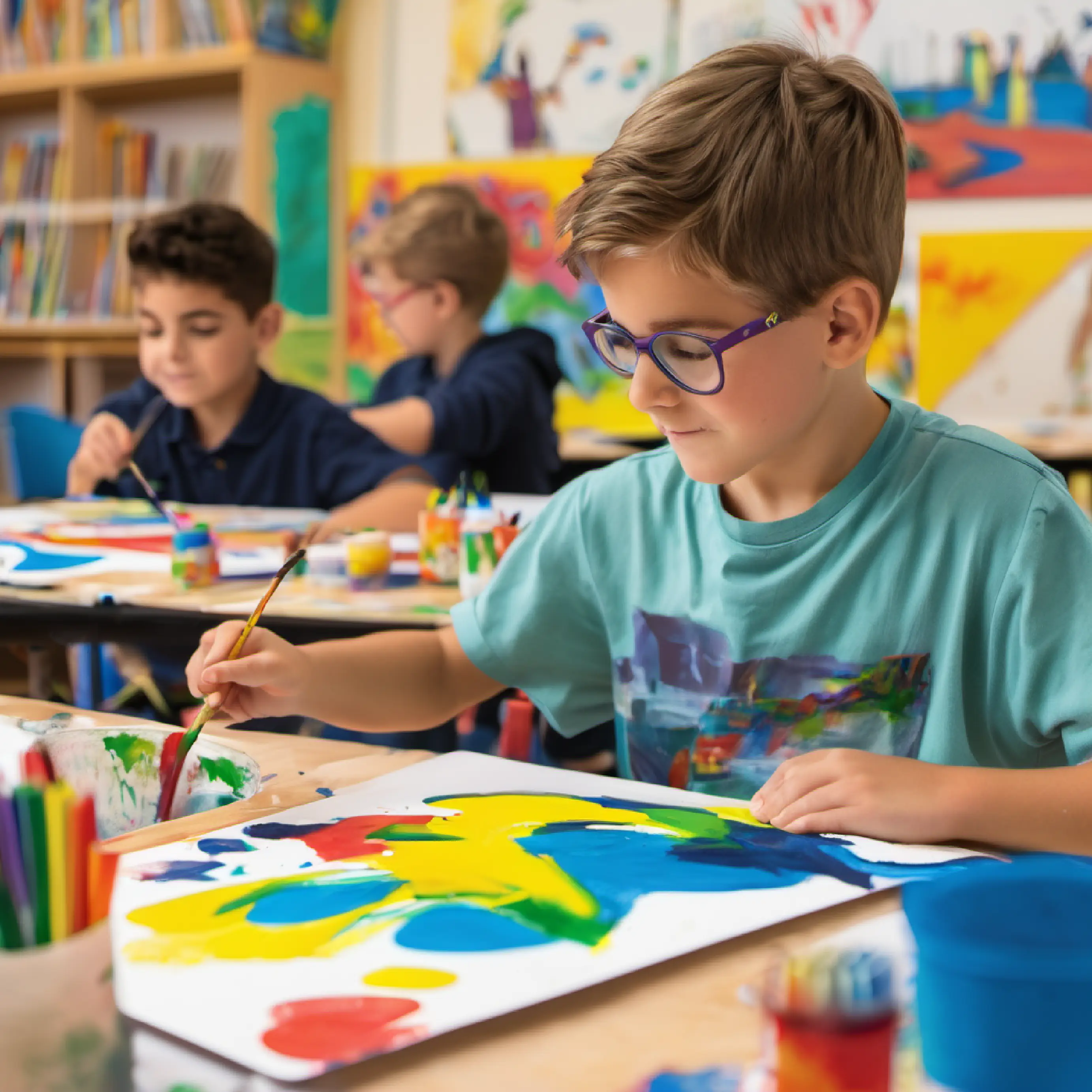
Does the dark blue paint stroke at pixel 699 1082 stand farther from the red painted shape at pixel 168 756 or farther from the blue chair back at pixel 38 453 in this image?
the blue chair back at pixel 38 453

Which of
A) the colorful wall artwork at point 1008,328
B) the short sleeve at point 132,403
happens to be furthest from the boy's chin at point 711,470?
the colorful wall artwork at point 1008,328

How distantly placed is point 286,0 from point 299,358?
1.08 metres

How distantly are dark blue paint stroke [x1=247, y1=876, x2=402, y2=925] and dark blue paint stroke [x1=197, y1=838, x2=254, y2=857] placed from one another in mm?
66

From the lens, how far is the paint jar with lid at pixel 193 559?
5.35ft

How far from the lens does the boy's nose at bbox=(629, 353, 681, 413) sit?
899mm

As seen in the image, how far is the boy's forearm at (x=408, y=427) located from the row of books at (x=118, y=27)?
2.26 metres

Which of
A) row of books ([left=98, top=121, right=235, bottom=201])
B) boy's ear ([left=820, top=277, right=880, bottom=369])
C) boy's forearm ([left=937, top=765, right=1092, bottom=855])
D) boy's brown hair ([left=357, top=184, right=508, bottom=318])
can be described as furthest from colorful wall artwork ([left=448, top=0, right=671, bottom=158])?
boy's forearm ([left=937, top=765, right=1092, bottom=855])

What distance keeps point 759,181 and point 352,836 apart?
0.49m

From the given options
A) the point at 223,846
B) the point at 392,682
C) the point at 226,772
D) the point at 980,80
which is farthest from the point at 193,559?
the point at 980,80

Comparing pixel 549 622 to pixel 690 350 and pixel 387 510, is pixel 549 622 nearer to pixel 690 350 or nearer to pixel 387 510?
pixel 690 350

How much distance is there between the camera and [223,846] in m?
0.75

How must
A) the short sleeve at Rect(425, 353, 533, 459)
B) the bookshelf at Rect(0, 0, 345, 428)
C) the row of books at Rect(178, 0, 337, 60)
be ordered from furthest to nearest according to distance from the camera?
the bookshelf at Rect(0, 0, 345, 428) < the row of books at Rect(178, 0, 337, 60) < the short sleeve at Rect(425, 353, 533, 459)

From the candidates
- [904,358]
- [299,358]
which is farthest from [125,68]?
[904,358]

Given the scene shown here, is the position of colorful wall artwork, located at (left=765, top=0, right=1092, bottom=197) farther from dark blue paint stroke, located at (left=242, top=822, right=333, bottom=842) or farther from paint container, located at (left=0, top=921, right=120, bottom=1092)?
paint container, located at (left=0, top=921, right=120, bottom=1092)
